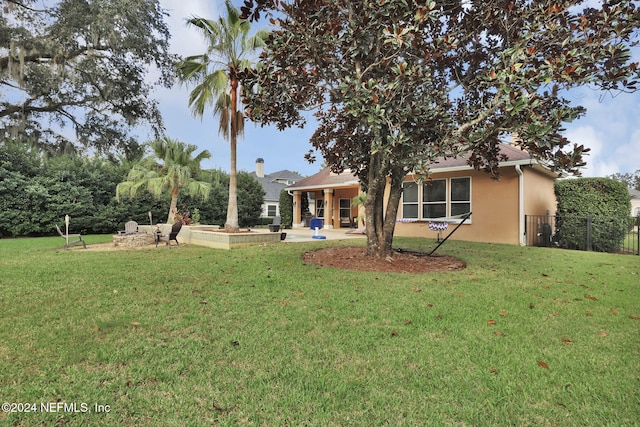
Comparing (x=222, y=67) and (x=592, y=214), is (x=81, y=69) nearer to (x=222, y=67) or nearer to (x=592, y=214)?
(x=222, y=67)

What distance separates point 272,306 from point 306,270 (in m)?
2.18

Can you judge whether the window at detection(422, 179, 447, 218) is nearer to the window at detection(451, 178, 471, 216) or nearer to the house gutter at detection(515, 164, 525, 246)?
the window at detection(451, 178, 471, 216)

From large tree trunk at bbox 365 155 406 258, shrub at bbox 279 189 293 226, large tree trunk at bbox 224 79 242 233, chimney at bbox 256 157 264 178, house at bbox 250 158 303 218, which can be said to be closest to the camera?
large tree trunk at bbox 365 155 406 258

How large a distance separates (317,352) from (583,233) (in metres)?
12.0

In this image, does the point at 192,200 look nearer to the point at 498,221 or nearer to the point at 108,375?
the point at 498,221

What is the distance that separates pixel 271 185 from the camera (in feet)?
97.4

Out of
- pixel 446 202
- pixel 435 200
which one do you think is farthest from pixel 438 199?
pixel 446 202

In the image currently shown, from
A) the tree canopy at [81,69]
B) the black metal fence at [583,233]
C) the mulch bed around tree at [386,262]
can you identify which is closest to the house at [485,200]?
the black metal fence at [583,233]

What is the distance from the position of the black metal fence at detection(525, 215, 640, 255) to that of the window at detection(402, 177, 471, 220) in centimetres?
228

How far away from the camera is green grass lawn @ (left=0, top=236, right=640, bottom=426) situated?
1.91 meters

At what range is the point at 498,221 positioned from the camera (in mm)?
11664

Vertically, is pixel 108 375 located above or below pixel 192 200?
below

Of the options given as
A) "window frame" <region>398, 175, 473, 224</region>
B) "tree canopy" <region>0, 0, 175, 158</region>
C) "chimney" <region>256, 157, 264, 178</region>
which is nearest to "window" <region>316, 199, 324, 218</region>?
"window frame" <region>398, 175, 473, 224</region>

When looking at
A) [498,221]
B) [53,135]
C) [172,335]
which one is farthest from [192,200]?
[172,335]
